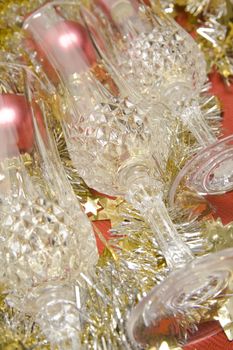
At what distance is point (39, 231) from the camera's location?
2.12 feet

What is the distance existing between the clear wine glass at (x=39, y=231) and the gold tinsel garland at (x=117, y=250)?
0.03 meters

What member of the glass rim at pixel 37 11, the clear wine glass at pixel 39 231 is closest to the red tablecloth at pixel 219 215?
the clear wine glass at pixel 39 231

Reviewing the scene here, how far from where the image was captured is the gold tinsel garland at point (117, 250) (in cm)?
67

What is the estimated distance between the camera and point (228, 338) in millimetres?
709

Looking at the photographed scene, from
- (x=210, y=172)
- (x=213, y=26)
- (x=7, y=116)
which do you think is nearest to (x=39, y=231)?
(x=7, y=116)

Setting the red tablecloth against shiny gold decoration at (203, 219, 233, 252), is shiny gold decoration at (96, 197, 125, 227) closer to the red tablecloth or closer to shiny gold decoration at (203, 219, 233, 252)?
the red tablecloth

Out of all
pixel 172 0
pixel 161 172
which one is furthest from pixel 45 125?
pixel 172 0

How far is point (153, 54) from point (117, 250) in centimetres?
26

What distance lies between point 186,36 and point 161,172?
0.68 feet

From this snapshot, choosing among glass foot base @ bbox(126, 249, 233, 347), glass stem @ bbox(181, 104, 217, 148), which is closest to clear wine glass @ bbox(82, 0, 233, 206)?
glass stem @ bbox(181, 104, 217, 148)

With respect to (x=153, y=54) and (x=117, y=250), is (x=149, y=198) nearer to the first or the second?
(x=117, y=250)

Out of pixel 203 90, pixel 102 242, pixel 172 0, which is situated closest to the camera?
pixel 102 242

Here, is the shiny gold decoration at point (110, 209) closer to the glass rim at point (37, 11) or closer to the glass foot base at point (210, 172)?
the glass foot base at point (210, 172)

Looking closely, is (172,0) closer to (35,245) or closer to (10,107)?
(10,107)
